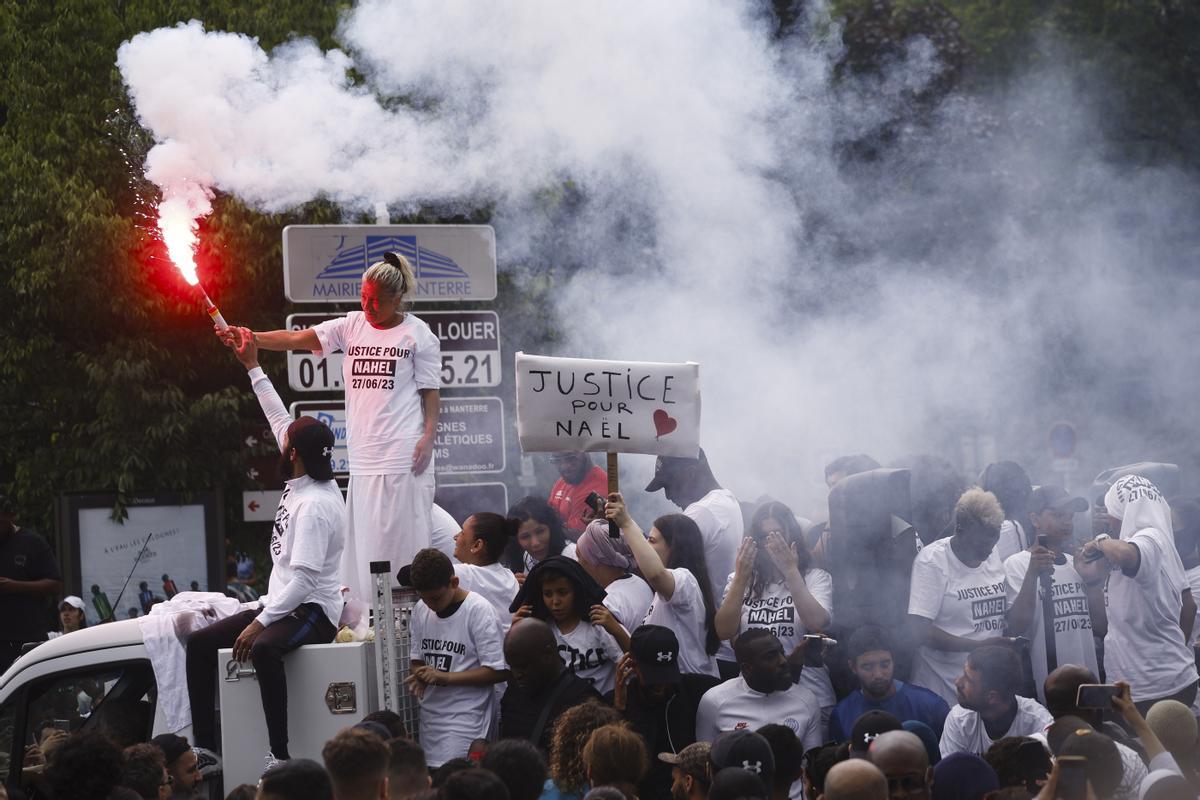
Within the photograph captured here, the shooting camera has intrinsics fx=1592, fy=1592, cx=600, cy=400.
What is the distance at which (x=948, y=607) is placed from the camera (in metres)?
7.20

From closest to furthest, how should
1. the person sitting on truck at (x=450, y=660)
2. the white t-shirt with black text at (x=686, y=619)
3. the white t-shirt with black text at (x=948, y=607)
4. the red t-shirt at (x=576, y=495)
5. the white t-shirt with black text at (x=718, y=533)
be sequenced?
the person sitting on truck at (x=450, y=660) < the white t-shirt with black text at (x=686, y=619) < the white t-shirt with black text at (x=948, y=607) < the white t-shirt with black text at (x=718, y=533) < the red t-shirt at (x=576, y=495)

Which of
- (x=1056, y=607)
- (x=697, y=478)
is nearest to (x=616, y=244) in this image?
(x=697, y=478)

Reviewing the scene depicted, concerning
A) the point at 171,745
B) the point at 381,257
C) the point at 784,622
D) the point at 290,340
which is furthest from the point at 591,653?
the point at 381,257

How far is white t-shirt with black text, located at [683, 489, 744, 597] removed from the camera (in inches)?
298

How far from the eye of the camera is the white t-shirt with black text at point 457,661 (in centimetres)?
671

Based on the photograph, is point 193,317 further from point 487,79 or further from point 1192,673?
point 1192,673

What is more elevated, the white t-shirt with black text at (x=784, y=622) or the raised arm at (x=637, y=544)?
the raised arm at (x=637, y=544)

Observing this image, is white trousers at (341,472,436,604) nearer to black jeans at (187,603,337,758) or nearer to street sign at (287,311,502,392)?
black jeans at (187,603,337,758)

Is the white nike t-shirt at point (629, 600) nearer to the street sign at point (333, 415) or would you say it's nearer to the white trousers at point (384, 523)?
the white trousers at point (384, 523)

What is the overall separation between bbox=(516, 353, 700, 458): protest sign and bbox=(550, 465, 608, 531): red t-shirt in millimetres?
1616

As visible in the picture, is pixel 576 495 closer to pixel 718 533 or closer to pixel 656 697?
pixel 718 533

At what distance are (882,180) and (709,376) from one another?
624cm

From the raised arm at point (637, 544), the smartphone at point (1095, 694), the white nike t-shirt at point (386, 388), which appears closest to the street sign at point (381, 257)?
the white nike t-shirt at point (386, 388)

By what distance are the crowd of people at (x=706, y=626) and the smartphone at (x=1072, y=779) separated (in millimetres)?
259
